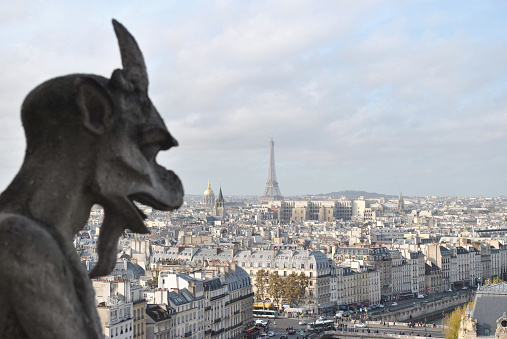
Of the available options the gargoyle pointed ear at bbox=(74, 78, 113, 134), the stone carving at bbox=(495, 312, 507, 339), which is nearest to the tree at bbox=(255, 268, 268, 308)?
the stone carving at bbox=(495, 312, 507, 339)

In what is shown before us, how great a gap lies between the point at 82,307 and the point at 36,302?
0.31 metres

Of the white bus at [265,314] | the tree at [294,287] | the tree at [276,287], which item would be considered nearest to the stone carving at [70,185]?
the white bus at [265,314]

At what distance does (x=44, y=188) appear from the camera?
354 centimetres

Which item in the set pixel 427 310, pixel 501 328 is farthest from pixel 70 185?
pixel 427 310

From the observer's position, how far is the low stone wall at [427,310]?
2707 inches

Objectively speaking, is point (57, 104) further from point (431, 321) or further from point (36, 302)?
point (431, 321)

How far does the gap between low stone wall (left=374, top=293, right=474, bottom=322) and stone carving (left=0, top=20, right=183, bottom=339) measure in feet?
211

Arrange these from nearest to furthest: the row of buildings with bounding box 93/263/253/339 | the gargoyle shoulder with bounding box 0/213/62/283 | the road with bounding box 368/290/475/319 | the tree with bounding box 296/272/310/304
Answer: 1. the gargoyle shoulder with bounding box 0/213/62/283
2. the row of buildings with bounding box 93/263/253/339
3. the tree with bounding box 296/272/310/304
4. the road with bounding box 368/290/475/319

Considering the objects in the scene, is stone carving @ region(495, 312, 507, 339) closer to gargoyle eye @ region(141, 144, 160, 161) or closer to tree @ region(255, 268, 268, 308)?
tree @ region(255, 268, 268, 308)

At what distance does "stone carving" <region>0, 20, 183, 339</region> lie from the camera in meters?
3.26

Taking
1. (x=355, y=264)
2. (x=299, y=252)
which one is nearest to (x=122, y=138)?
(x=299, y=252)

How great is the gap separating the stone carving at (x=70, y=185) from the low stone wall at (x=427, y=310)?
6437 cm

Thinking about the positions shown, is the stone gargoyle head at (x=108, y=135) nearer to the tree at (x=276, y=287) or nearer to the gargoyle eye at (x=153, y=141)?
the gargoyle eye at (x=153, y=141)

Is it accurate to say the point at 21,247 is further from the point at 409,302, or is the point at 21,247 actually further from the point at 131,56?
the point at 409,302
